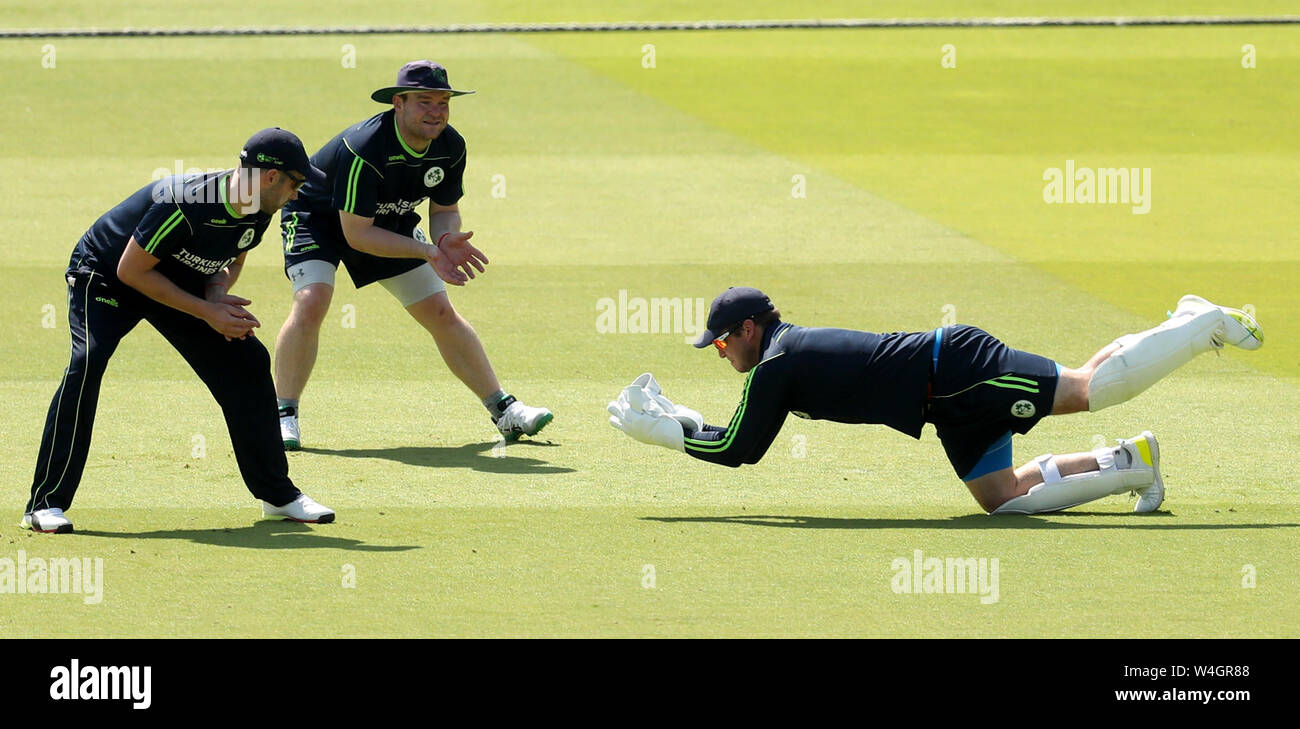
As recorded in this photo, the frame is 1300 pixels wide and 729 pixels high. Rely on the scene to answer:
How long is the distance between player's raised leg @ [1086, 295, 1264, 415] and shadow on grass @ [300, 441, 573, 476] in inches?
109

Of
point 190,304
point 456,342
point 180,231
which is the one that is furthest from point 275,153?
point 456,342

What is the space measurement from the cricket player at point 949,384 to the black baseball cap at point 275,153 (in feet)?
6.18

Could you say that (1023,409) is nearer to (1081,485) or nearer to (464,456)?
(1081,485)

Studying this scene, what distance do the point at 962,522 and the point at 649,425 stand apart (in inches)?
57.2

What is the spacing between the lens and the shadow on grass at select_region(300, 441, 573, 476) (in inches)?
363

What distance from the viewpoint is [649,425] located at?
804 centimetres

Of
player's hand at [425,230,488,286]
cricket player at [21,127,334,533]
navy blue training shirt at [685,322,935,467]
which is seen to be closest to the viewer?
cricket player at [21,127,334,533]

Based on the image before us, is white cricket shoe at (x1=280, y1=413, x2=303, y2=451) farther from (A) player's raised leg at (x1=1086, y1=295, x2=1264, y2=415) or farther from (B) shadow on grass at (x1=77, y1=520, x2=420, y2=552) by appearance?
(A) player's raised leg at (x1=1086, y1=295, x2=1264, y2=415)

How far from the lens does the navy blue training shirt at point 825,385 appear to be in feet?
25.4

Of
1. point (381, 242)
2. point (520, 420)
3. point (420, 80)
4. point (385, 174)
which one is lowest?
point (520, 420)

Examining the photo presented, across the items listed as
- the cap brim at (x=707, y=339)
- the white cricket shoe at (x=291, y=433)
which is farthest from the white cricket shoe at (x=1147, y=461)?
the white cricket shoe at (x=291, y=433)

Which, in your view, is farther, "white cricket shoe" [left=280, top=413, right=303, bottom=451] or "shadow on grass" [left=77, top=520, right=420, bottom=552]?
"white cricket shoe" [left=280, top=413, right=303, bottom=451]

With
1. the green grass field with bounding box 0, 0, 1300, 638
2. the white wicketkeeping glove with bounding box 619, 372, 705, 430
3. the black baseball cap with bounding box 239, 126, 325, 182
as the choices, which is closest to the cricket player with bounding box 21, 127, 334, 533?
the black baseball cap with bounding box 239, 126, 325, 182
